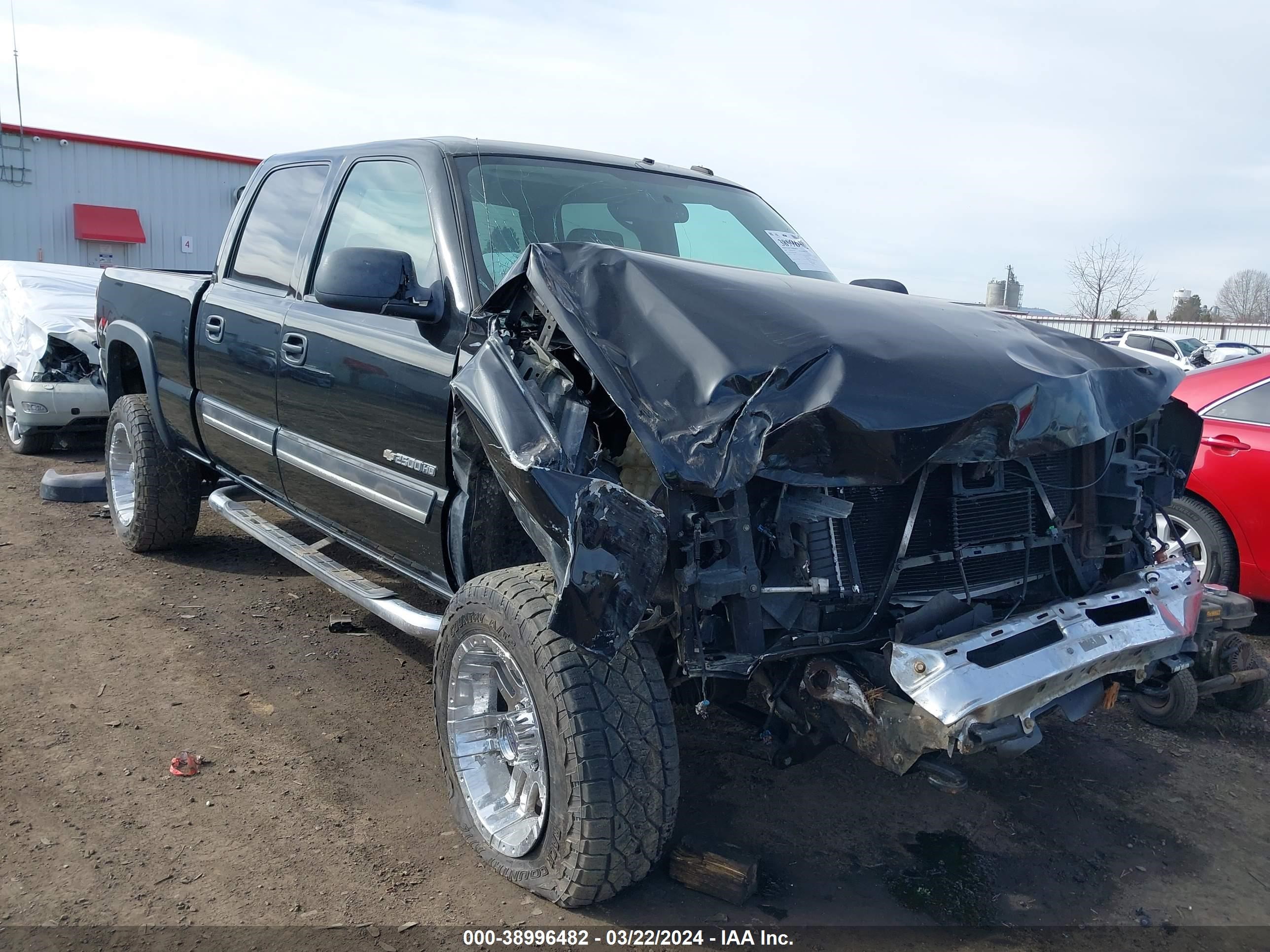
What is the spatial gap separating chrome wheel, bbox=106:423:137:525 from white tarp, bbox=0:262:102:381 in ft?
9.39

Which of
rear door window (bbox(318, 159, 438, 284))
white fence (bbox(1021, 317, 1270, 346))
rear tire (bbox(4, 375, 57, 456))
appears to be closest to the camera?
rear door window (bbox(318, 159, 438, 284))

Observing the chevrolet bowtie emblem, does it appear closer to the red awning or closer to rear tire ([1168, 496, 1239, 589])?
rear tire ([1168, 496, 1239, 589])

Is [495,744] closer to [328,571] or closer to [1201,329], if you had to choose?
[328,571]

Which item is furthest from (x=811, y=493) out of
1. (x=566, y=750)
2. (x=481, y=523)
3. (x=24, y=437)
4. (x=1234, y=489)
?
(x=24, y=437)

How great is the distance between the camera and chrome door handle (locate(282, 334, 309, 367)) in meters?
3.80

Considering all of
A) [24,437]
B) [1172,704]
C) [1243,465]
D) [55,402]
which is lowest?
A: [24,437]

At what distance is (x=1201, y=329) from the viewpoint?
30.8 meters

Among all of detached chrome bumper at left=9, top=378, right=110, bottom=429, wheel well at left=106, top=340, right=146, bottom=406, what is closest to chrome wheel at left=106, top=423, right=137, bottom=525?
wheel well at left=106, top=340, right=146, bottom=406

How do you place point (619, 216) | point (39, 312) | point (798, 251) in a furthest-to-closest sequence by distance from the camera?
1. point (39, 312)
2. point (798, 251)
3. point (619, 216)

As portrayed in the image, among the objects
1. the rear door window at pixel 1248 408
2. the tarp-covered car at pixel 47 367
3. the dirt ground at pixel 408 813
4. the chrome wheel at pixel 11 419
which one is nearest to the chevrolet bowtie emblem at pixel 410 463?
the dirt ground at pixel 408 813

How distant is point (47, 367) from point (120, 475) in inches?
131

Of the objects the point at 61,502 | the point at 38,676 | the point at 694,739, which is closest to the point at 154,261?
the point at 61,502

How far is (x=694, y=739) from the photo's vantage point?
12.3 ft

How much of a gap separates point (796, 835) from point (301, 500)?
7.84 ft
